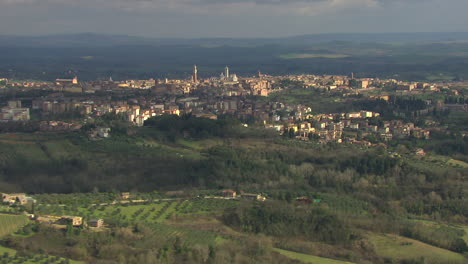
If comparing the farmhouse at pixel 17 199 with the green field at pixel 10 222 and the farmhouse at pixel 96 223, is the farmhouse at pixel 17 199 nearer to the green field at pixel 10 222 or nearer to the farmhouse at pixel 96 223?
the green field at pixel 10 222

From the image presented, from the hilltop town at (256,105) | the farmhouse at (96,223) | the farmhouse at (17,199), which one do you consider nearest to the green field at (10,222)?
the farmhouse at (96,223)

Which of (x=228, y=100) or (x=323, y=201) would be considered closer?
(x=323, y=201)

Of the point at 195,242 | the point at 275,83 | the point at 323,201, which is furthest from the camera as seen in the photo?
the point at 275,83

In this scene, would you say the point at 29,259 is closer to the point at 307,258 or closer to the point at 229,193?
the point at 307,258

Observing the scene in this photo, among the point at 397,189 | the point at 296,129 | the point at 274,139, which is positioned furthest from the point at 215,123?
the point at 397,189

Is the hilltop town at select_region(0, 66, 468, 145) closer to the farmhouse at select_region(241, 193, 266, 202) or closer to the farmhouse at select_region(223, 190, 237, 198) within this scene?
the farmhouse at select_region(223, 190, 237, 198)

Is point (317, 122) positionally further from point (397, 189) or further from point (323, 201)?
point (323, 201)

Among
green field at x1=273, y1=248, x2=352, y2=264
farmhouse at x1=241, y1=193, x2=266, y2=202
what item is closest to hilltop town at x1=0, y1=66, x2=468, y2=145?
farmhouse at x1=241, y1=193, x2=266, y2=202

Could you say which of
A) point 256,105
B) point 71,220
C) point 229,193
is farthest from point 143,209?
point 256,105
